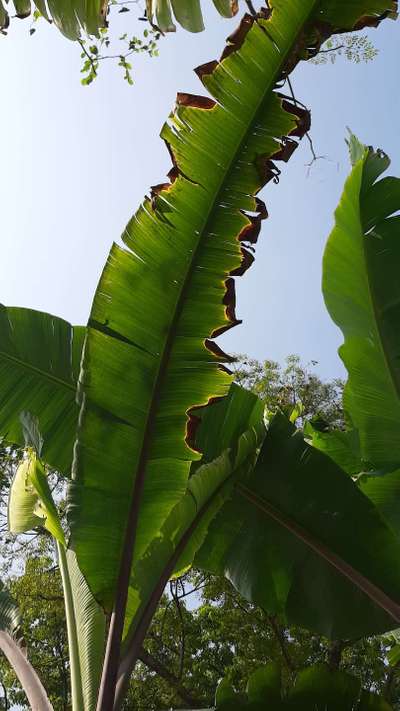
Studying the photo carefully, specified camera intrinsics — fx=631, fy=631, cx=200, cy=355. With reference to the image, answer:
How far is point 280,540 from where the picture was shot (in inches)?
134

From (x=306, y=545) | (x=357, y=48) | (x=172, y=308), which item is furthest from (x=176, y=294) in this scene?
(x=357, y=48)

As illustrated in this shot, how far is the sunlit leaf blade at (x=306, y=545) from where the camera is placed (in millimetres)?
3277

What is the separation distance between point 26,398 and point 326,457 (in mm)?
1589

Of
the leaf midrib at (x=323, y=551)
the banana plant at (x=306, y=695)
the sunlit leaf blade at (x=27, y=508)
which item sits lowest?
the banana plant at (x=306, y=695)

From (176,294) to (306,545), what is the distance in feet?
5.54

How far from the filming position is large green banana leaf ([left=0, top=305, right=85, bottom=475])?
3195mm

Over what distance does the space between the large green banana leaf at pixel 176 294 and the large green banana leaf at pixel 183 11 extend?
0.20 m

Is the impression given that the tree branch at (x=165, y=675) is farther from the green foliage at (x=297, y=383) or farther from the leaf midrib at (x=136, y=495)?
the leaf midrib at (x=136, y=495)

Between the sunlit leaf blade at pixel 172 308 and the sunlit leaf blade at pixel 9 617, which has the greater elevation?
the sunlit leaf blade at pixel 172 308

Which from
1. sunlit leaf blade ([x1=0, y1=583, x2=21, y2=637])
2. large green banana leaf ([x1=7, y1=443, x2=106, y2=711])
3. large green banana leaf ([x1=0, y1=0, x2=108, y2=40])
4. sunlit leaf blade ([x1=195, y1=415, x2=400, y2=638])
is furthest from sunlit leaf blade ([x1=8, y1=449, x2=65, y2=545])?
large green banana leaf ([x1=0, y1=0, x2=108, y2=40])

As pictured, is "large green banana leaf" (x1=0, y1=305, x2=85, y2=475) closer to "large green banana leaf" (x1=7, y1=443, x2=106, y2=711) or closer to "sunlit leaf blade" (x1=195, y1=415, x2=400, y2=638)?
"large green banana leaf" (x1=7, y1=443, x2=106, y2=711)

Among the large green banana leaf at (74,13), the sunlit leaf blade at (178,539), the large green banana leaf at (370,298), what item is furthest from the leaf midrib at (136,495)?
the large green banana leaf at (370,298)

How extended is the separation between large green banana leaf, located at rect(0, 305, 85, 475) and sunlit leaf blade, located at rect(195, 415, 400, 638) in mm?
966

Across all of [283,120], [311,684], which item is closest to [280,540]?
[311,684]
